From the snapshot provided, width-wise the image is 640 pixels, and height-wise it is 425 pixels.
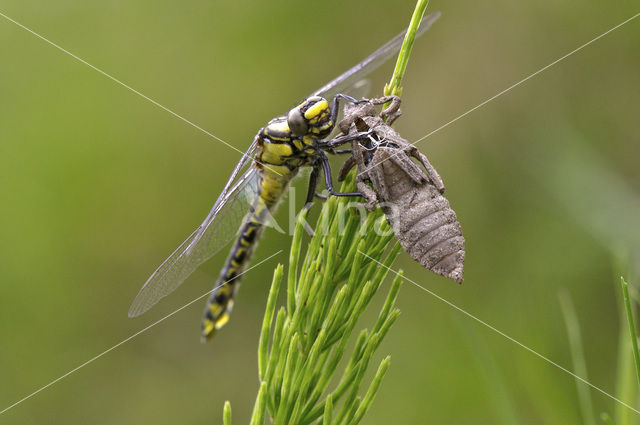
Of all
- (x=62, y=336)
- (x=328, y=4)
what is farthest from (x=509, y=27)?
(x=62, y=336)

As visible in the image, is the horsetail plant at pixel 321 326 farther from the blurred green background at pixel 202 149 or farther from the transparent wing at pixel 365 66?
Result: the blurred green background at pixel 202 149

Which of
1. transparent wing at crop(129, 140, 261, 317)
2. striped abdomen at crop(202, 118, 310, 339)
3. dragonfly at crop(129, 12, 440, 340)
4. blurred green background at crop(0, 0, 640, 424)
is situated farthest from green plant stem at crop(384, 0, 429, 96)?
blurred green background at crop(0, 0, 640, 424)

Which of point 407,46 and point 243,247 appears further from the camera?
point 243,247

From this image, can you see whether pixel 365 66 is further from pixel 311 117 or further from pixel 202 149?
pixel 202 149

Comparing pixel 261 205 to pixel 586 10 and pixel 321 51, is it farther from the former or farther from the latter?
pixel 586 10

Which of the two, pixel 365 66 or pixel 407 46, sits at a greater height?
pixel 365 66

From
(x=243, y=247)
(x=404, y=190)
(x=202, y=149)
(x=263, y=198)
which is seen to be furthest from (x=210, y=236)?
(x=202, y=149)

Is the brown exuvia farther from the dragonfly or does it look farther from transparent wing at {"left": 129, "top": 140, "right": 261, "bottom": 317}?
transparent wing at {"left": 129, "top": 140, "right": 261, "bottom": 317}
